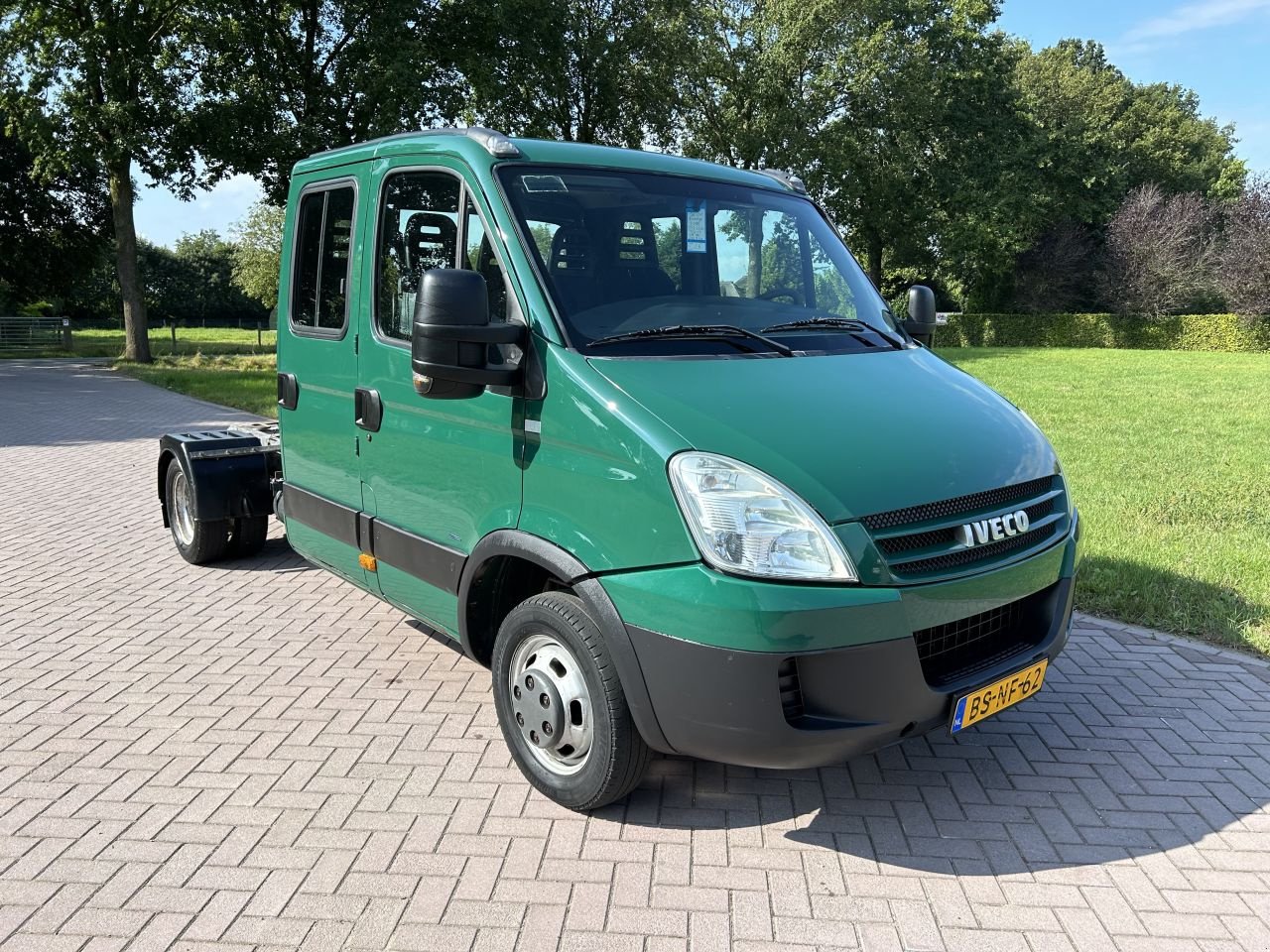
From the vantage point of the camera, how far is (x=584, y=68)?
96.7 ft

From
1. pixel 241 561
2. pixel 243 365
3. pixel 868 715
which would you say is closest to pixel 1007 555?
pixel 868 715

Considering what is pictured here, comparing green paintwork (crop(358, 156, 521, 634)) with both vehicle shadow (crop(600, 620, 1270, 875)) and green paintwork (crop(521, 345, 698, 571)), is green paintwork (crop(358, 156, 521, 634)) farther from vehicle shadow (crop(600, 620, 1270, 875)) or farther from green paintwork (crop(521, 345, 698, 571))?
vehicle shadow (crop(600, 620, 1270, 875))

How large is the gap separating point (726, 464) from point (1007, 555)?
114 centimetres

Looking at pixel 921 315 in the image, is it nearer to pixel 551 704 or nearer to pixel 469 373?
pixel 469 373

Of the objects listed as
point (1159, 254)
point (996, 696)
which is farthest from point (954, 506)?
point (1159, 254)

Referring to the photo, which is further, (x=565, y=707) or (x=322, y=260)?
(x=322, y=260)

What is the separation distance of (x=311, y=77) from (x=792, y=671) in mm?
24791

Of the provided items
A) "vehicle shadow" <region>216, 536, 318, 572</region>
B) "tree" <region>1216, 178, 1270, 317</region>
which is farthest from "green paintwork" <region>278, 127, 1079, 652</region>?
"tree" <region>1216, 178, 1270, 317</region>

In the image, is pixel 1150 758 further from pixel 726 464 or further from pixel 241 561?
pixel 241 561

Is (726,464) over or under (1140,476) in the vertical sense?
over

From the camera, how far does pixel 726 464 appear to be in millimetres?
2893

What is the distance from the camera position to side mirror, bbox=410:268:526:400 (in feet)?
10.3

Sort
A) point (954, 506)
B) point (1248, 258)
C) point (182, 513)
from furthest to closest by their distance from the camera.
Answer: point (1248, 258) < point (182, 513) < point (954, 506)

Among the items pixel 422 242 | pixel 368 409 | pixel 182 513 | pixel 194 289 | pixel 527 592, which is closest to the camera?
pixel 527 592
